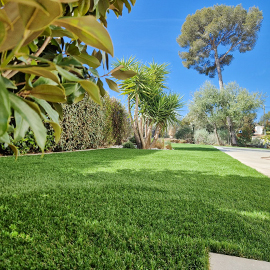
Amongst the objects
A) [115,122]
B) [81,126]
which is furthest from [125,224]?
[115,122]

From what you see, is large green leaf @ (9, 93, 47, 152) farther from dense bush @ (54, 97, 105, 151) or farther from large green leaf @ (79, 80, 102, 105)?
dense bush @ (54, 97, 105, 151)

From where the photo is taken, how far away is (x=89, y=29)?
0.38 metres

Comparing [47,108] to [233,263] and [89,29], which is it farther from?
[233,263]

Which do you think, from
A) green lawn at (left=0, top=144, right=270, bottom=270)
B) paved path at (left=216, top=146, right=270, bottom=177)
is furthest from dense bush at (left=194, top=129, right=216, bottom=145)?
green lawn at (left=0, top=144, right=270, bottom=270)

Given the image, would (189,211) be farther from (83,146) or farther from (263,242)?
(83,146)

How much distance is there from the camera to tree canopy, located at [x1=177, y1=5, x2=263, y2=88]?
25.0 m

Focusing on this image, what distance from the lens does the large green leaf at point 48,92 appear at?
483 millimetres

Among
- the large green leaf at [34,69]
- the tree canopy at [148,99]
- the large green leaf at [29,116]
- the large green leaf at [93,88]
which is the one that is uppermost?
the tree canopy at [148,99]

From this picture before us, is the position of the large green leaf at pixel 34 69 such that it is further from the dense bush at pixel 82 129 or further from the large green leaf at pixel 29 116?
the dense bush at pixel 82 129

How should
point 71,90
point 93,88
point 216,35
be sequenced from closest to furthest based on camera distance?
point 93,88, point 71,90, point 216,35

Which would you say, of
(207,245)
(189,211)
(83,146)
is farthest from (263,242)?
(83,146)

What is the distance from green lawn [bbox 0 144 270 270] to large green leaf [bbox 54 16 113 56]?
1245mm

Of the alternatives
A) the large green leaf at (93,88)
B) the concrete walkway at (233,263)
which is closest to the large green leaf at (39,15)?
the large green leaf at (93,88)

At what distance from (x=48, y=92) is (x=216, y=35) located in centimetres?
3025
